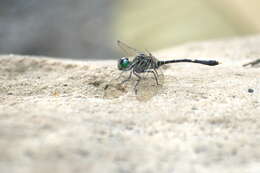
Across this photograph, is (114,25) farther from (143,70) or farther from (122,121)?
(122,121)

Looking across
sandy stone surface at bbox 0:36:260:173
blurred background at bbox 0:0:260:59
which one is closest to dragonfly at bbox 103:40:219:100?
sandy stone surface at bbox 0:36:260:173

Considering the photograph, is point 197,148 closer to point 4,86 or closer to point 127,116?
point 127,116

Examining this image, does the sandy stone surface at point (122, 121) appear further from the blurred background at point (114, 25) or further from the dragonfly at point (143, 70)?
the blurred background at point (114, 25)

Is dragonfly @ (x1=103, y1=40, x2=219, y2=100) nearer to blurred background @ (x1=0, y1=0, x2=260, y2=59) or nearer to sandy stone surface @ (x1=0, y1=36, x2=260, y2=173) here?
sandy stone surface @ (x1=0, y1=36, x2=260, y2=173)

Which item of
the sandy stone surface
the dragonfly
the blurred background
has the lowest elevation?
the sandy stone surface

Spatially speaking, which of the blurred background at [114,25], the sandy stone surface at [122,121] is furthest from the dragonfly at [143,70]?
the blurred background at [114,25]
